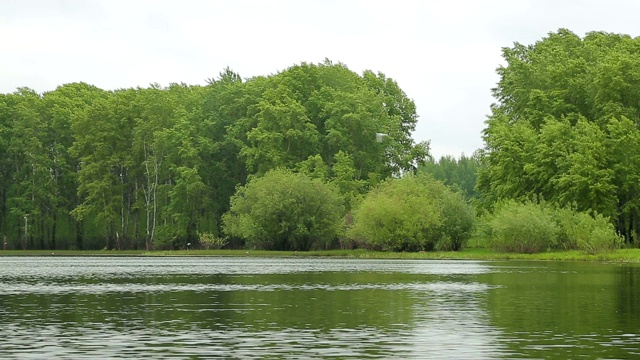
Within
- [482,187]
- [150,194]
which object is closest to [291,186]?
[482,187]

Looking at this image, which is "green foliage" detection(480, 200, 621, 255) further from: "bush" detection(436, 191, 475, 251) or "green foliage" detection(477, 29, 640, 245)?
"bush" detection(436, 191, 475, 251)

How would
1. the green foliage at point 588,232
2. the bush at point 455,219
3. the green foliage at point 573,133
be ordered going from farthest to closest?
the bush at point 455,219
the green foliage at point 573,133
the green foliage at point 588,232

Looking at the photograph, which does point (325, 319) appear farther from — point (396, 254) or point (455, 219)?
point (455, 219)

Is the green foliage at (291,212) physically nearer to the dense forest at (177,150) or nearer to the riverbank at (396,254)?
the riverbank at (396,254)

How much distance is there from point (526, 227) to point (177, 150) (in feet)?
171

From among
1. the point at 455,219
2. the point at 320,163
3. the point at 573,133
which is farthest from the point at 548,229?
the point at 320,163

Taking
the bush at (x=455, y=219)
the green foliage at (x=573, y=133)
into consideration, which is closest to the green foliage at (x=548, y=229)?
the green foliage at (x=573, y=133)

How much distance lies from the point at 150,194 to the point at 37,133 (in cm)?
1570

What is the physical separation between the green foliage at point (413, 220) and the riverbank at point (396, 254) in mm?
1516

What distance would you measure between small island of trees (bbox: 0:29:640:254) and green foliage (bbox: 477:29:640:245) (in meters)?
0.21

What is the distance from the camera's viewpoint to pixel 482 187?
109188 millimetres

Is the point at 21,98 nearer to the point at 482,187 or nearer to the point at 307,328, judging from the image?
the point at 482,187

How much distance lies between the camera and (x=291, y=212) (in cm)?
11162

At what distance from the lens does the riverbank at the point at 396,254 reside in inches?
3378
